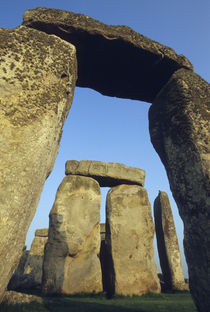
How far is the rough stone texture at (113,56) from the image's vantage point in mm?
2059

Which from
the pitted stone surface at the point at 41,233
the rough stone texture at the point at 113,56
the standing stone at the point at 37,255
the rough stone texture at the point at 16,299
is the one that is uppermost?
the rough stone texture at the point at 113,56

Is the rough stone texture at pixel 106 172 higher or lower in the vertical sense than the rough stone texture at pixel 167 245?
higher

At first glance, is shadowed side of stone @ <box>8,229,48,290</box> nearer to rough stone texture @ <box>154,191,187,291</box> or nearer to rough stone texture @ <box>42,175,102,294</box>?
rough stone texture @ <box>42,175,102,294</box>

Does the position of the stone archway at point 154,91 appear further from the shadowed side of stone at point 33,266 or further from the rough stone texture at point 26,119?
the shadowed side of stone at point 33,266

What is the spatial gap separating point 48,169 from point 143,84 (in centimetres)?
158

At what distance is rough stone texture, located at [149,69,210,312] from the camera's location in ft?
5.74

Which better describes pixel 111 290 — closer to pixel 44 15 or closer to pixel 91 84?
pixel 91 84

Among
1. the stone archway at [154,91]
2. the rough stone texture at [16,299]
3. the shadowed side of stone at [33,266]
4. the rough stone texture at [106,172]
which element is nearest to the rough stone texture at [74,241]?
the rough stone texture at [106,172]

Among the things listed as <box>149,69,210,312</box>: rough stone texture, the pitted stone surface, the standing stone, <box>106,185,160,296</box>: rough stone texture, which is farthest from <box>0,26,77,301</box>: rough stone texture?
the pitted stone surface

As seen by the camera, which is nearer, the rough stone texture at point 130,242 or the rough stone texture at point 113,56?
the rough stone texture at point 113,56

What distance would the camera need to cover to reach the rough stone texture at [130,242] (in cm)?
498

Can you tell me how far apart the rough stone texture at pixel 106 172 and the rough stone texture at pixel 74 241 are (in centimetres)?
20

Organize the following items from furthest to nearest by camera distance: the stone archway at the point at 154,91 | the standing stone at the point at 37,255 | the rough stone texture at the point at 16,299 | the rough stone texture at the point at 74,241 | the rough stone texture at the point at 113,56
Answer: the standing stone at the point at 37,255 < the rough stone texture at the point at 74,241 < the rough stone texture at the point at 16,299 < the rough stone texture at the point at 113,56 < the stone archway at the point at 154,91

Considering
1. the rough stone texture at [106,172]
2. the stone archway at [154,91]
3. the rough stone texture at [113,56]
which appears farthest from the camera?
the rough stone texture at [106,172]
